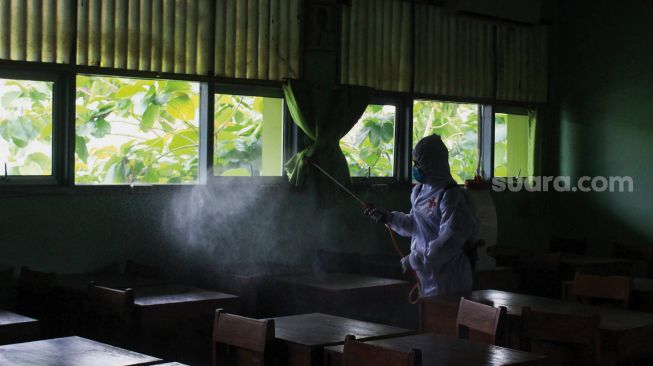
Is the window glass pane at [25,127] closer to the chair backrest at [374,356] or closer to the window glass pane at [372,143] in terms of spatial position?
the window glass pane at [372,143]

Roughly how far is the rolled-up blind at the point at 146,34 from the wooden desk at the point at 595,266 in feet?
10.5

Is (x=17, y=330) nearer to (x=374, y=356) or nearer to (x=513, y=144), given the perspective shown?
(x=374, y=356)

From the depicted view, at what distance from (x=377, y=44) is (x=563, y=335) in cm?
409

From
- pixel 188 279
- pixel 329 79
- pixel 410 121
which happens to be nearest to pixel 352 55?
pixel 329 79

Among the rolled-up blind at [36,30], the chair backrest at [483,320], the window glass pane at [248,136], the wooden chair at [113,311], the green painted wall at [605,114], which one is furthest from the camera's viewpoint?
the green painted wall at [605,114]

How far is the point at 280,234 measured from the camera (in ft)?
22.1

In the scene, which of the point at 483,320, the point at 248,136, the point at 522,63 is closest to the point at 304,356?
the point at 483,320

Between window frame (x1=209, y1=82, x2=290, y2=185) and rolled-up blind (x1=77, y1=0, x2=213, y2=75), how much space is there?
0.84ft

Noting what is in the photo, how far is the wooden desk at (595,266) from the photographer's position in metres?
6.67

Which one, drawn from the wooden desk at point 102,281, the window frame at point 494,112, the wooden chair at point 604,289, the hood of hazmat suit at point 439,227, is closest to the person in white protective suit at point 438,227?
the hood of hazmat suit at point 439,227

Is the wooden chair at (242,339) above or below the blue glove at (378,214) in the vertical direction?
below

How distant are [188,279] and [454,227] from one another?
2.20 meters

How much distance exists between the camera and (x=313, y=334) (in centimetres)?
381

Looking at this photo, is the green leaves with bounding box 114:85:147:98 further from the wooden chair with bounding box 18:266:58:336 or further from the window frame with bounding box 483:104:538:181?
the window frame with bounding box 483:104:538:181
